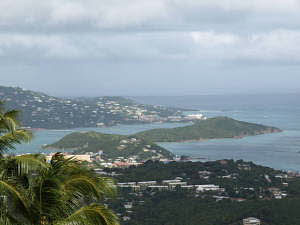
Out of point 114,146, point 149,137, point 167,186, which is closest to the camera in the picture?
point 167,186

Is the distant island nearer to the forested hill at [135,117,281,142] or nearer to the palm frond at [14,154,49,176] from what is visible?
the forested hill at [135,117,281,142]

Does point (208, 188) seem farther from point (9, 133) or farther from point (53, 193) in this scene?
point (53, 193)

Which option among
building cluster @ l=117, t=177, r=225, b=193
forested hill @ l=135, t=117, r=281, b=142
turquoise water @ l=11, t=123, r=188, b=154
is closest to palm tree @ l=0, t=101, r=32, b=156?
building cluster @ l=117, t=177, r=225, b=193

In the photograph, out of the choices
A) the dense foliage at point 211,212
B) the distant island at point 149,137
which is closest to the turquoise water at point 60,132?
the distant island at point 149,137

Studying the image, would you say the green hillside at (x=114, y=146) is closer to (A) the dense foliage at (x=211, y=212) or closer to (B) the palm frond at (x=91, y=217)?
(A) the dense foliage at (x=211, y=212)

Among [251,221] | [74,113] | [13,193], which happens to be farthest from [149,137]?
[13,193]

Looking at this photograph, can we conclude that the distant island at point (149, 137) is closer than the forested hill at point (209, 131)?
Yes

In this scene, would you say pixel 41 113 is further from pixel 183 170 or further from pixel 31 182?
pixel 31 182
